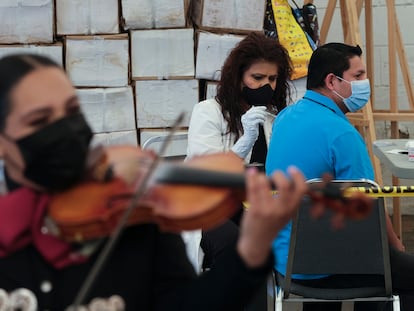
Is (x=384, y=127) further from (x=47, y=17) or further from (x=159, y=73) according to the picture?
(x=47, y=17)

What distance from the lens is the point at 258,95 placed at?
3.73m

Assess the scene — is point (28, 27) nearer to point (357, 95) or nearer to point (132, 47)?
point (132, 47)

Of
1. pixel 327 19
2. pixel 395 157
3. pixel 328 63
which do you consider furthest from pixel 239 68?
pixel 327 19

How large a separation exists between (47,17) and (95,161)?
3341mm

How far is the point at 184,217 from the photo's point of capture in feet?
4.10

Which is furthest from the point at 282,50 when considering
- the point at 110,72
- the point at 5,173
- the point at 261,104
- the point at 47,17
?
the point at 5,173

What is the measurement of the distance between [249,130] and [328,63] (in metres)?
0.51

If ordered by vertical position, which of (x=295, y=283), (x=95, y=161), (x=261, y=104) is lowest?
(x=295, y=283)

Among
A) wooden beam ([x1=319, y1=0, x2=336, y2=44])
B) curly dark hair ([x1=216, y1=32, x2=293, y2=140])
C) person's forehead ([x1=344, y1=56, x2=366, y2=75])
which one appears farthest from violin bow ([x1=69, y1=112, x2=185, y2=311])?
wooden beam ([x1=319, y1=0, x2=336, y2=44])

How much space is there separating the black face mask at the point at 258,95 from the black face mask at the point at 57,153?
8.21 ft

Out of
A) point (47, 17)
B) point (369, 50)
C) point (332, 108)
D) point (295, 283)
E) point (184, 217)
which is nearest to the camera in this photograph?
point (184, 217)

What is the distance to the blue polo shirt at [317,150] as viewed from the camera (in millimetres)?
2828

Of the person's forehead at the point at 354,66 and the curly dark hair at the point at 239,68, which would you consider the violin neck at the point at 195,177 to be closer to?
the person's forehead at the point at 354,66

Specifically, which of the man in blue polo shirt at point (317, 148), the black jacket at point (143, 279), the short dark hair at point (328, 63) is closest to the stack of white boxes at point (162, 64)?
the short dark hair at point (328, 63)
